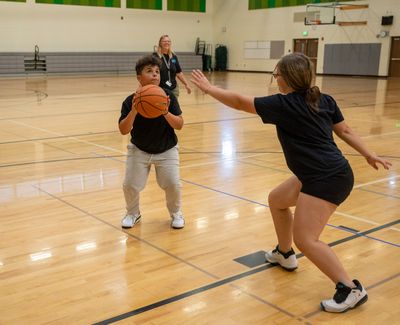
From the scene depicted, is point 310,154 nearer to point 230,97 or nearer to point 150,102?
point 230,97

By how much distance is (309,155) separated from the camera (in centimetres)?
301

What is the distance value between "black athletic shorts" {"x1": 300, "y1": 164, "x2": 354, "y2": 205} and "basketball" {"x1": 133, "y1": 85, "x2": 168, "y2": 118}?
142 centimetres

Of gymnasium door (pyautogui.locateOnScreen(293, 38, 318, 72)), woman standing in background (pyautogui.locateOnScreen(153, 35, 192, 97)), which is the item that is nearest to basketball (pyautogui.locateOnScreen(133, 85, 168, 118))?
woman standing in background (pyautogui.locateOnScreen(153, 35, 192, 97))

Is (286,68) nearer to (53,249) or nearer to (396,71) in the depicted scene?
(53,249)

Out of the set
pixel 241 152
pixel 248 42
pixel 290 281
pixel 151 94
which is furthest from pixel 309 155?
pixel 248 42

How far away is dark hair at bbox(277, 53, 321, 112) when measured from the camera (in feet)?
9.82

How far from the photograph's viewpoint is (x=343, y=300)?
9.99 feet

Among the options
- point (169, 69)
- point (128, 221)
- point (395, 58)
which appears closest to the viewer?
point (128, 221)

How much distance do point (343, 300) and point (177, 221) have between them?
Result: 72.7 inches

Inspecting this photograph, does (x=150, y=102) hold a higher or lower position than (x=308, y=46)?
lower

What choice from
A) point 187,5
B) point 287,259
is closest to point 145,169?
point 287,259

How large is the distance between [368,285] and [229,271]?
3.10 ft

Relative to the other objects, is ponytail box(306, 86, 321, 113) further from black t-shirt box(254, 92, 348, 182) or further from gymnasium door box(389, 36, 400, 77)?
gymnasium door box(389, 36, 400, 77)

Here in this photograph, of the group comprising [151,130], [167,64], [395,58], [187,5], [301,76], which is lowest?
[151,130]
